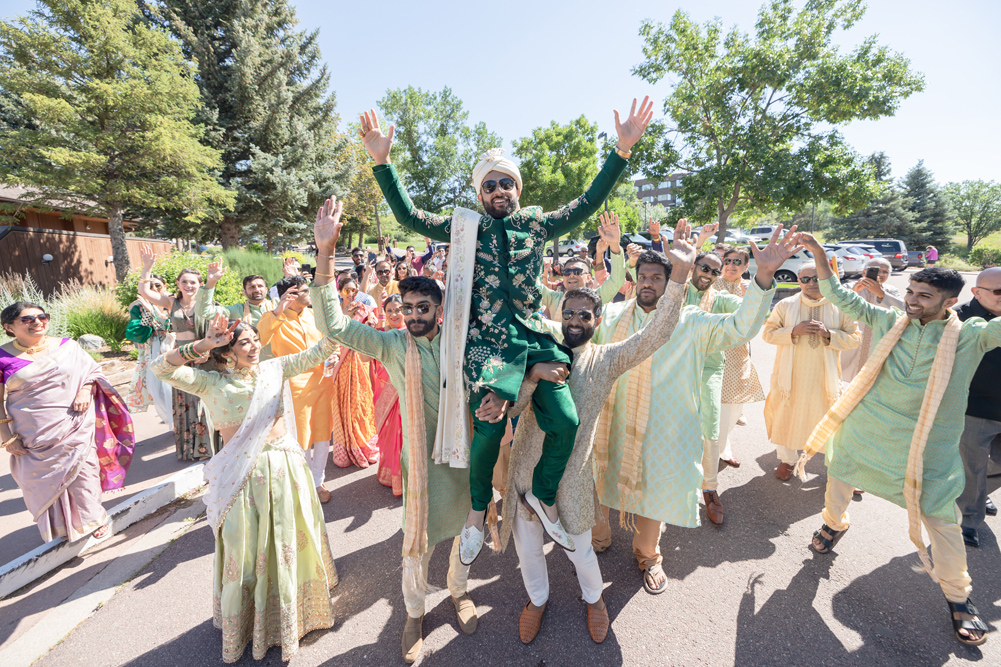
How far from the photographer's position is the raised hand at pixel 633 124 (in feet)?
7.65

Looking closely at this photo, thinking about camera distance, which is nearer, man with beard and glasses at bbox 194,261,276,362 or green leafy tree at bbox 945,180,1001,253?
man with beard and glasses at bbox 194,261,276,362

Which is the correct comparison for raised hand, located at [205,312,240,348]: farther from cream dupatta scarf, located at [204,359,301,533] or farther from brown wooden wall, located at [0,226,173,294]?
brown wooden wall, located at [0,226,173,294]

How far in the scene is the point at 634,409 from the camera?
9.29 ft

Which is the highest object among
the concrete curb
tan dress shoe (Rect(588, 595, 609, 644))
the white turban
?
the white turban

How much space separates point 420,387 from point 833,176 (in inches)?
617

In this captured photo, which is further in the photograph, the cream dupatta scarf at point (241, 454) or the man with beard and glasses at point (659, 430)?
the man with beard and glasses at point (659, 430)

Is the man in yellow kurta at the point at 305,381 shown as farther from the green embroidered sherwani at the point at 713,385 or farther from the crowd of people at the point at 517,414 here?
the green embroidered sherwani at the point at 713,385

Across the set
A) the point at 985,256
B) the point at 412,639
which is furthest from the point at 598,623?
the point at 985,256

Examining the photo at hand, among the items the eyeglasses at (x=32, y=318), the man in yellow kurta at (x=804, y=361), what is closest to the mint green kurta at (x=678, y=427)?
the man in yellow kurta at (x=804, y=361)

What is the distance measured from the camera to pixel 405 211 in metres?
2.32

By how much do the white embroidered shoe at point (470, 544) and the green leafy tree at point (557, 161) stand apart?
24293 mm

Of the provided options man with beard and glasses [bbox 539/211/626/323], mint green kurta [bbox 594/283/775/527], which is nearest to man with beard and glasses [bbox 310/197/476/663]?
man with beard and glasses [bbox 539/211/626/323]

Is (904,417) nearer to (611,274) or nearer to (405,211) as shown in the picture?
(611,274)

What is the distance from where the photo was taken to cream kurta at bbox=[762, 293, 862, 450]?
3.86 m
